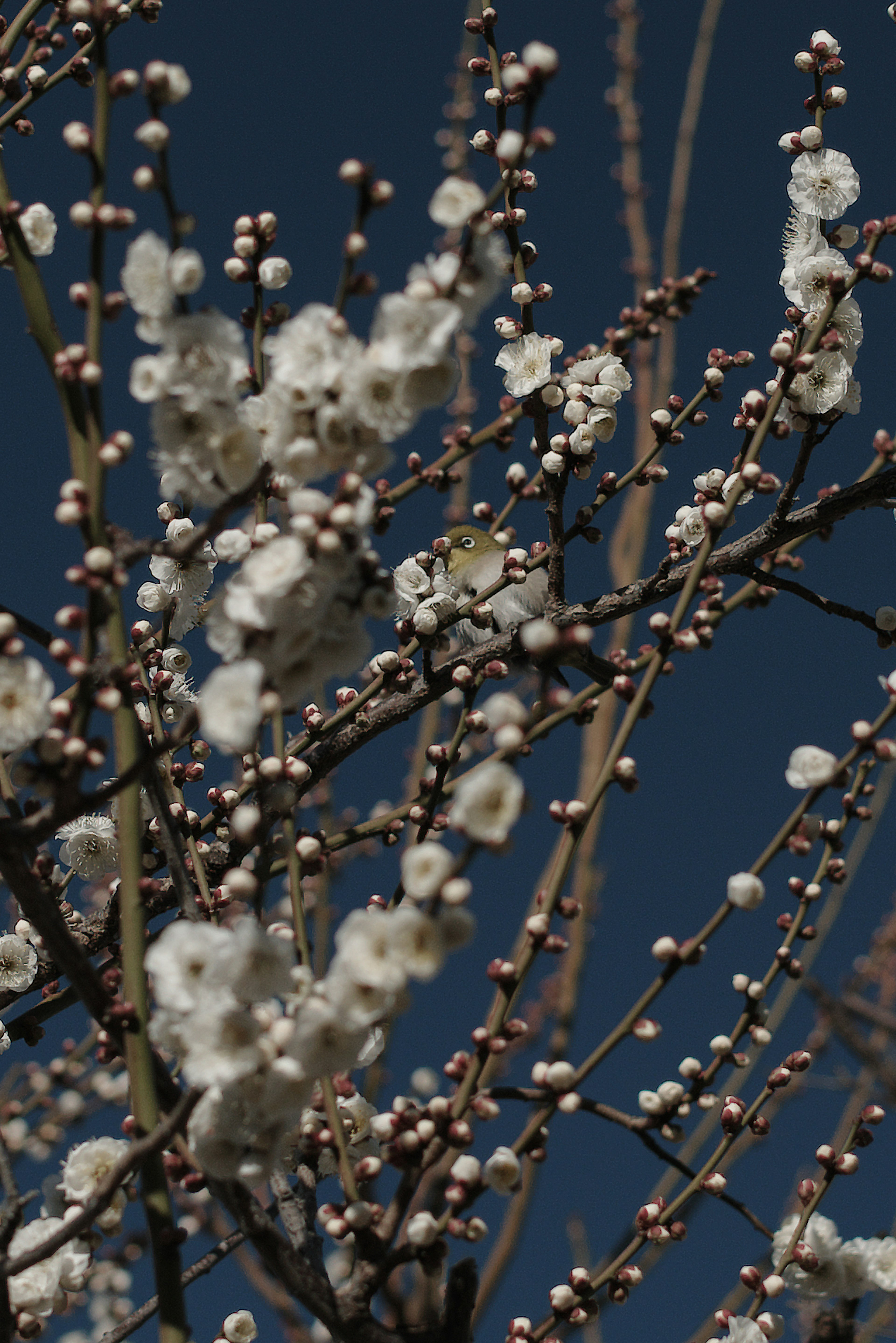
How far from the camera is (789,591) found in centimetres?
210

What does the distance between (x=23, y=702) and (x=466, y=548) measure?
1591 millimetres

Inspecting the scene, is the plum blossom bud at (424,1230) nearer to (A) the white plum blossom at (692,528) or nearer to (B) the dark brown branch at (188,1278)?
(B) the dark brown branch at (188,1278)

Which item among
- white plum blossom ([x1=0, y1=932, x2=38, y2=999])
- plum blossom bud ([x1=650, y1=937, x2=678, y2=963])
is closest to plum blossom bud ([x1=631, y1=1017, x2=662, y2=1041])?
plum blossom bud ([x1=650, y1=937, x2=678, y2=963])

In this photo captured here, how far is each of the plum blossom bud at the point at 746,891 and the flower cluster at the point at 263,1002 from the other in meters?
0.44

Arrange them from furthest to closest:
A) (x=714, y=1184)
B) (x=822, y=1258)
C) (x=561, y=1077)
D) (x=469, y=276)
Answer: (x=822, y=1258) < (x=714, y=1184) < (x=561, y=1077) < (x=469, y=276)

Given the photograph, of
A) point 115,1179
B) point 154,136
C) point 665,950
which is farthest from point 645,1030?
point 154,136

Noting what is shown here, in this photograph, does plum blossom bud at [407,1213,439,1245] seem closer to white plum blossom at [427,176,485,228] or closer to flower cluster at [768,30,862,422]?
white plum blossom at [427,176,485,228]

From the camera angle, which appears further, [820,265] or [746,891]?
[820,265]

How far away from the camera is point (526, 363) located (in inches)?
78.3

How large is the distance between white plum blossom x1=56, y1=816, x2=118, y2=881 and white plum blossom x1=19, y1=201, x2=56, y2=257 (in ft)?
3.64

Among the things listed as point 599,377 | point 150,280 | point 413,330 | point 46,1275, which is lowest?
point 46,1275

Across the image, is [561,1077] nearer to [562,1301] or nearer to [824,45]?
[562,1301]

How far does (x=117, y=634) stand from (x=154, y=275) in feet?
1.33

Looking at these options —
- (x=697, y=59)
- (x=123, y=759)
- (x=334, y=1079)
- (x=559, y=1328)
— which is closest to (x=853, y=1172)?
(x=559, y=1328)
